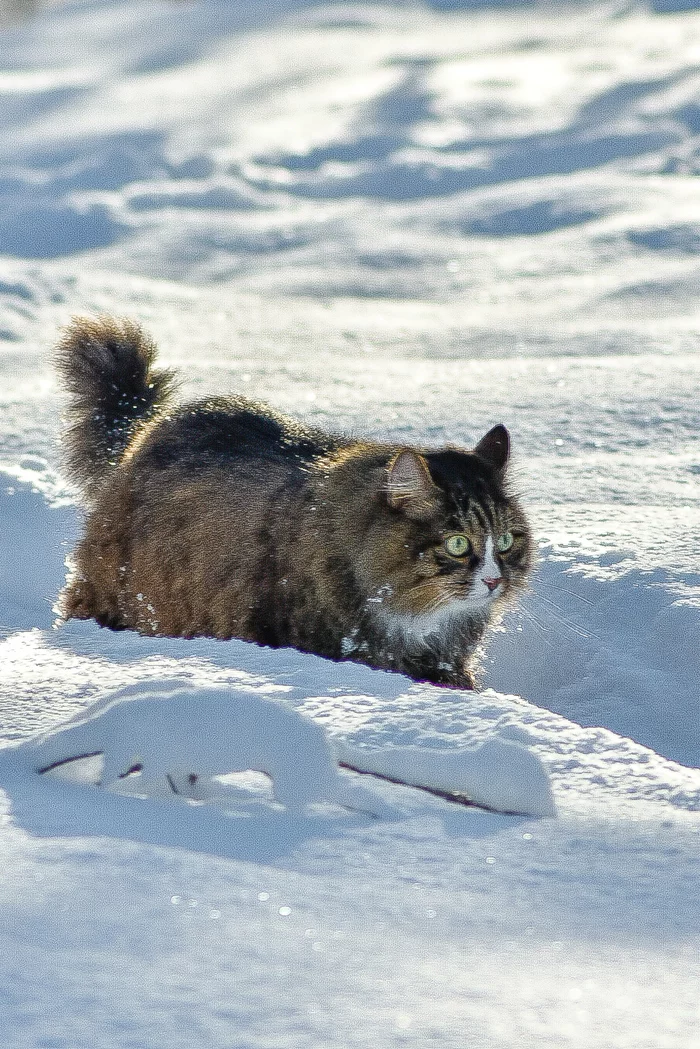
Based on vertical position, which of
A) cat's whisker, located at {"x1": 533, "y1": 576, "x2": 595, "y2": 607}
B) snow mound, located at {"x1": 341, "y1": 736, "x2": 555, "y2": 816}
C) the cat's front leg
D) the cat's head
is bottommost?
the cat's front leg

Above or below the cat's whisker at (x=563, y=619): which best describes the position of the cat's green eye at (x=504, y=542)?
above

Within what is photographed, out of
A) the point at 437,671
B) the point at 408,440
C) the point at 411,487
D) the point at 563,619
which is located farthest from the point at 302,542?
the point at 408,440

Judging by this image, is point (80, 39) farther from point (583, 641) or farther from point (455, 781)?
point (455, 781)

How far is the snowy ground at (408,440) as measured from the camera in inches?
64.8

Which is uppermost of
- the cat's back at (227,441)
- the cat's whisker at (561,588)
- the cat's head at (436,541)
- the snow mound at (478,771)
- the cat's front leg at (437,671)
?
the cat's back at (227,441)

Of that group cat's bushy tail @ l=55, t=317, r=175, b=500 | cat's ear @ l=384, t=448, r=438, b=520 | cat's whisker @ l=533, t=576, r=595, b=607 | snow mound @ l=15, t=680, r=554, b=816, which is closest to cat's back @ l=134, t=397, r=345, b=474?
cat's bushy tail @ l=55, t=317, r=175, b=500

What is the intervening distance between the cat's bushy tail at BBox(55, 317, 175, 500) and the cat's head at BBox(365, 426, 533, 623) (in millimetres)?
936

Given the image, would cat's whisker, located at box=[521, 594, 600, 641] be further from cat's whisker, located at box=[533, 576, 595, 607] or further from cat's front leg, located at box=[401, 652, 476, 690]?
cat's front leg, located at box=[401, 652, 476, 690]

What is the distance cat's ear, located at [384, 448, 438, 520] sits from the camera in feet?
10.3

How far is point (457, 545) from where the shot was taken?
3197mm

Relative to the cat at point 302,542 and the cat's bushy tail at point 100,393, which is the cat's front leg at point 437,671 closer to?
the cat at point 302,542

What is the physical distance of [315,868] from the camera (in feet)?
6.18

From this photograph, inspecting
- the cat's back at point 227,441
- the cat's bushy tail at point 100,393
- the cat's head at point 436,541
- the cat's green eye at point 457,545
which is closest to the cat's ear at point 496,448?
the cat's head at point 436,541

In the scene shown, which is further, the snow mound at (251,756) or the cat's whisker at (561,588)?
the cat's whisker at (561,588)
